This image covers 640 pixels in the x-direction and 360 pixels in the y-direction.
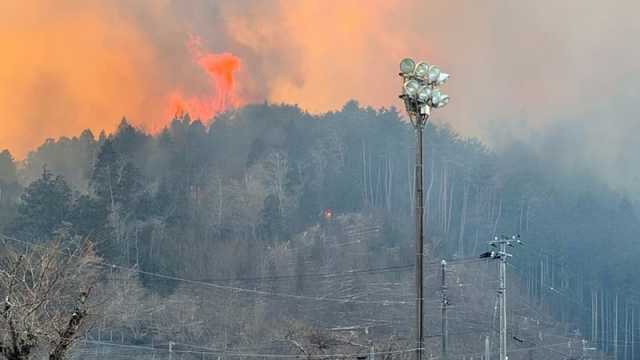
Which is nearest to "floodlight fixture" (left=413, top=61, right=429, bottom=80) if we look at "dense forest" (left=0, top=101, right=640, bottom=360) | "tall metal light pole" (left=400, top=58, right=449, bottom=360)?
"tall metal light pole" (left=400, top=58, right=449, bottom=360)

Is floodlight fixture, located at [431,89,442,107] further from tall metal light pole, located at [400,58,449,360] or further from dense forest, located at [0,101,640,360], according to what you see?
dense forest, located at [0,101,640,360]

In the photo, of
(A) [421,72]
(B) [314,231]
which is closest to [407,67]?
(A) [421,72]

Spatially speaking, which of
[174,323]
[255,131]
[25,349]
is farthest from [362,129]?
[25,349]

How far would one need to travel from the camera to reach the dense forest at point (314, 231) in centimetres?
13500

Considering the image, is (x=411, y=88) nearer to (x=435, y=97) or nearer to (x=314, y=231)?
(x=435, y=97)

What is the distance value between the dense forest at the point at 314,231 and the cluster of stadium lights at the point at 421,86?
9677 centimetres

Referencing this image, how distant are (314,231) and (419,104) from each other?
14351 cm

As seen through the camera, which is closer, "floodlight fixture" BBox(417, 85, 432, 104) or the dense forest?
"floodlight fixture" BBox(417, 85, 432, 104)

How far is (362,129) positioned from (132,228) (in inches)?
2406

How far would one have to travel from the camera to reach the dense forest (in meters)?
135

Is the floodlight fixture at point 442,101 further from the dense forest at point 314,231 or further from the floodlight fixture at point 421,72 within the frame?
the dense forest at point 314,231

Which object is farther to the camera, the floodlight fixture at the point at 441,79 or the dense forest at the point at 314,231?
the dense forest at the point at 314,231

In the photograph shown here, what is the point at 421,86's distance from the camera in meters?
20.4

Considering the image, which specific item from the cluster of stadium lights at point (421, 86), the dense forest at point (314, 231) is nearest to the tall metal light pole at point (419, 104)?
the cluster of stadium lights at point (421, 86)
